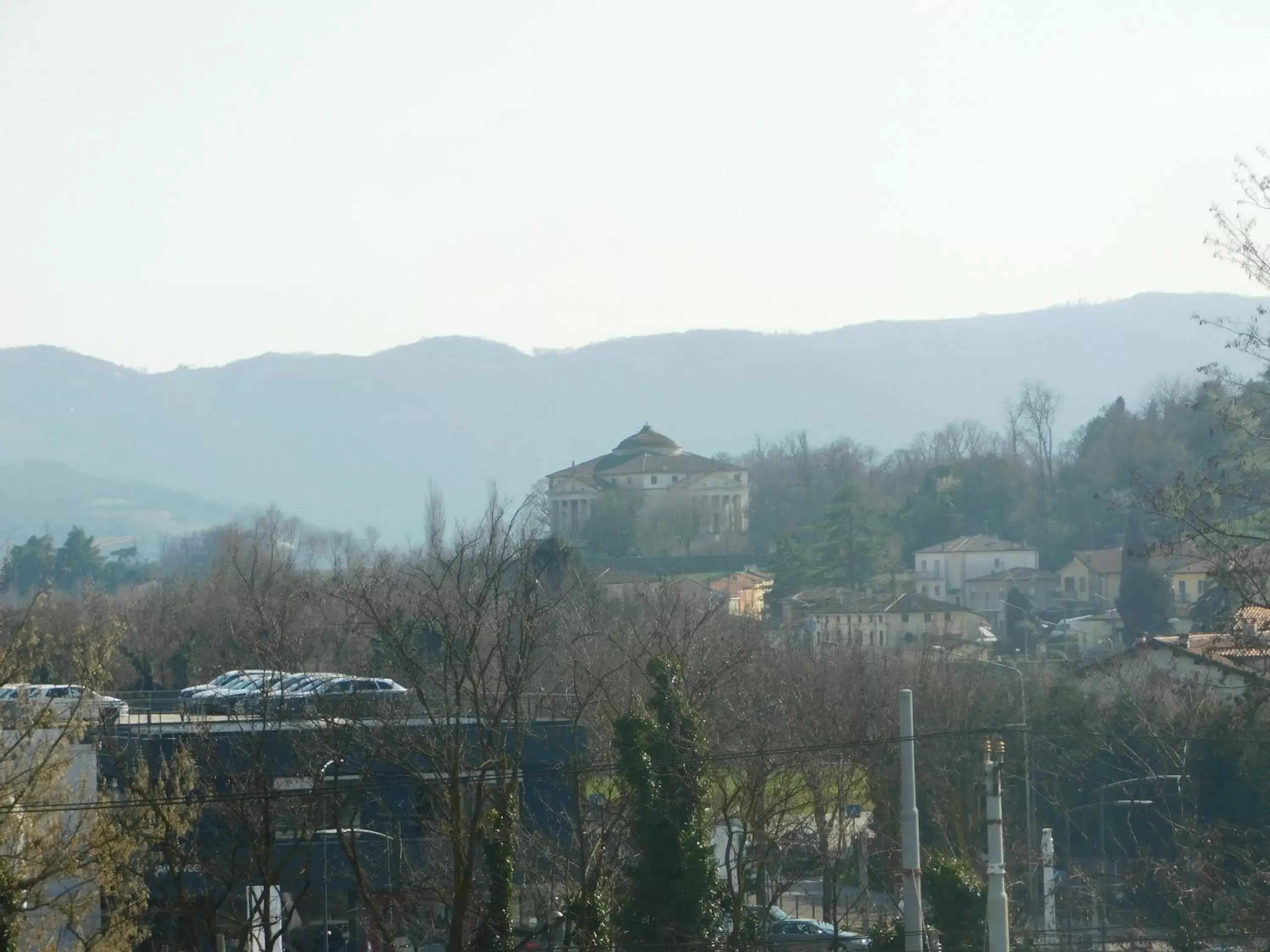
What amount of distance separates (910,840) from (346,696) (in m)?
10.3

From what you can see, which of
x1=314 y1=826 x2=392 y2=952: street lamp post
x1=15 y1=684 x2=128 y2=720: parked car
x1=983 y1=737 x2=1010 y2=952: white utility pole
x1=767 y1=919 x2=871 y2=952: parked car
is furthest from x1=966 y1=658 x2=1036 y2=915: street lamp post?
x1=15 y1=684 x2=128 y2=720: parked car

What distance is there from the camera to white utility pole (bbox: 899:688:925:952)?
17.1m

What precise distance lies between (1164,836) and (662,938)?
15.5 meters

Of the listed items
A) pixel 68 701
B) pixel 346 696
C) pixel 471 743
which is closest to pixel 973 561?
pixel 471 743

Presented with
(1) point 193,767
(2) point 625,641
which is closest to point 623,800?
(1) point 193,767

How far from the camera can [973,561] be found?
100562mm

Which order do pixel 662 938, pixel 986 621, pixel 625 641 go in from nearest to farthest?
pixel 662 938, pixel 625 641, pixel 986 621

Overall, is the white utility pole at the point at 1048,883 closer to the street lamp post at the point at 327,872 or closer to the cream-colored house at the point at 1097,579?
the street lamp post at the point at 327,872

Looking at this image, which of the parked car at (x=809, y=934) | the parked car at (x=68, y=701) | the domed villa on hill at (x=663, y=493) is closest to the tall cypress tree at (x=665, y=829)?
the parked car at (x=809, y=934)

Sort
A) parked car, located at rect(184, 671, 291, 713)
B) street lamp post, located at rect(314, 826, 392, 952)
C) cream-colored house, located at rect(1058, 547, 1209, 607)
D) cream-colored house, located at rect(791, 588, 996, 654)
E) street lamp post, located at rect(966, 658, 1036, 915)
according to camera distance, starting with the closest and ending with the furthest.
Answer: parked car, located at rect(184, 671, 291, 713)
street lamp post, located at rect(314, 826, 392, 952)
street lamp post, located at rect(966, 658, 1036, 915)
cream-colored house, located at rect(791, 588, 996, 654)
cream-colored house, located at rect(1058, 547, 1209, 607)

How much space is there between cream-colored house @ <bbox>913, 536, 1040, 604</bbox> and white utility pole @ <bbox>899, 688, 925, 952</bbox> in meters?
80.8

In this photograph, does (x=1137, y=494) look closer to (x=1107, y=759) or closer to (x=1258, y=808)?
(x=1258, y=808)

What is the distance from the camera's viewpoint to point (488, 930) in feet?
68.4

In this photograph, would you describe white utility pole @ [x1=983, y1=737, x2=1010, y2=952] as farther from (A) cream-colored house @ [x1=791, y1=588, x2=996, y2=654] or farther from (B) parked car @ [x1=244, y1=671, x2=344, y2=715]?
(A) cream-colored house @ [x1=791, y1=588, x2=996, y2=654]
